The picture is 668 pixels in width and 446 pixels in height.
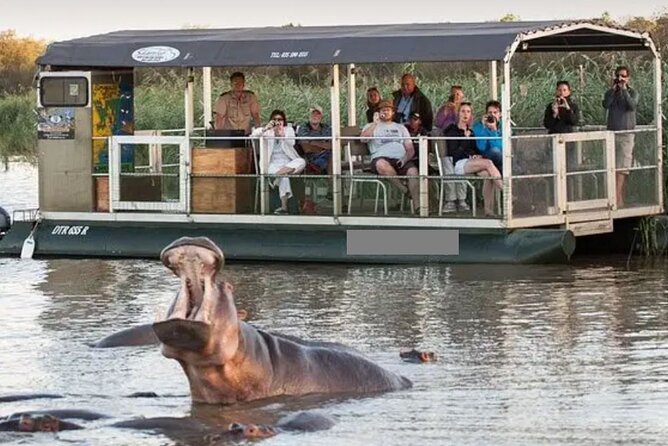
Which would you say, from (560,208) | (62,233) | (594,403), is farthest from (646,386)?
(62,233)

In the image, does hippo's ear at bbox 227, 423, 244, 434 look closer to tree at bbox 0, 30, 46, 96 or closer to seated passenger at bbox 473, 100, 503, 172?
seated passenger at bbox 473, 100, 503, 172

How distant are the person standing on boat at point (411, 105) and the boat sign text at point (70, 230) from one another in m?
3.60

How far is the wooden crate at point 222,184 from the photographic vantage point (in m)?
20.1

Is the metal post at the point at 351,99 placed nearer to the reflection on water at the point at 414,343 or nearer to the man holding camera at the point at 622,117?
the man holding camera at the point at 622,117

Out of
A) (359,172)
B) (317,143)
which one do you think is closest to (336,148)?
(359,172)

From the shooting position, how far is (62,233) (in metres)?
20.9

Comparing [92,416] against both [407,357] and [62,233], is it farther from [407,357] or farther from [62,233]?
[62,233]

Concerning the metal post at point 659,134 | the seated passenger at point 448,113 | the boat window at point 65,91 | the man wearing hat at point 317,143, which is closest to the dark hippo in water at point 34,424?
the man wearing hat at point 317,143

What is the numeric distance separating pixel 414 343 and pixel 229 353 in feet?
13.0

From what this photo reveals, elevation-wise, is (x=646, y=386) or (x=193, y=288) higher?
(x=193, y=288)

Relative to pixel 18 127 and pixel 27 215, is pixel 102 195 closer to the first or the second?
pixel 27 215

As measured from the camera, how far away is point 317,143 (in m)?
20.2

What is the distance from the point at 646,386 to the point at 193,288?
3381 mm

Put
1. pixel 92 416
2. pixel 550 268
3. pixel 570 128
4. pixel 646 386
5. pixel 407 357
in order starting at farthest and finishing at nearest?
pixel 570 128, pixel 550 268, pixel 407 357, pixel 646 386, pixel 92 416
